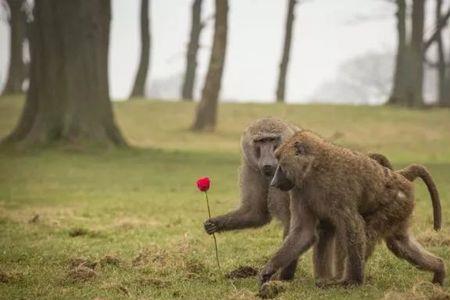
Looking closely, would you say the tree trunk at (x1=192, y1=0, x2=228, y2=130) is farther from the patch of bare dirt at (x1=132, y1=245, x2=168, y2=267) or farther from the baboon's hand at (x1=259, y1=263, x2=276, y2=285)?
the baboon's hand at (x1=259, y1=263, x2=276, y2=285)

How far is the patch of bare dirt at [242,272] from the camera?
7680 millimetres

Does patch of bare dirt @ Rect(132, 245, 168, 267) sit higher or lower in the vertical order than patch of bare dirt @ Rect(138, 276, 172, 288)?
lower

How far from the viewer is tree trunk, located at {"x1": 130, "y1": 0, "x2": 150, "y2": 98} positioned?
38.4 metres

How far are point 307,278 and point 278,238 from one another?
258 centimetres

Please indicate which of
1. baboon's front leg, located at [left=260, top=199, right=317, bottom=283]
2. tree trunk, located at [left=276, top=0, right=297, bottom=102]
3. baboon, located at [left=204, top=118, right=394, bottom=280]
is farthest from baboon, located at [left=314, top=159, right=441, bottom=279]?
tree trunk, located at [left=276, top=0, right=297, bottom=102]

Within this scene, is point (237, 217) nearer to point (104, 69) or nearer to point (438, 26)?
point (104, 69)

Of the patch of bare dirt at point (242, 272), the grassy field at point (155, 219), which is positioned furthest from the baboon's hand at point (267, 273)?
the patch of bare dirt at point (242, 272)

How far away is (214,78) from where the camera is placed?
2889 cm

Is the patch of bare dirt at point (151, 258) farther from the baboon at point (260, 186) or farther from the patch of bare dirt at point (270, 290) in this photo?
the patch of bare dirt at point (270, 290)

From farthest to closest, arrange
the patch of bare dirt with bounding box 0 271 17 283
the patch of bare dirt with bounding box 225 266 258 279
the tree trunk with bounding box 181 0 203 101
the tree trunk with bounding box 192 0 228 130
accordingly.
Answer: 1. the tree trunk with bounding box 181 0 203 101
2. the tree trunk with bounding box 192 0 228 130
3. the patch of bare dirt with bounding box 225 266 258 279
4. the patch of bare dirt with bounding box 0 271 17 283

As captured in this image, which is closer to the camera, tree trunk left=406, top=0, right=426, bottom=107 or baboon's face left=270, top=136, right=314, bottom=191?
baboon's face left=270, top=136, right=314, bottom=191

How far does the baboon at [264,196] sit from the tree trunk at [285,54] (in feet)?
100

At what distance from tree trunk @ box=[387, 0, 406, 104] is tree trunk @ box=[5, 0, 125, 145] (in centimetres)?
1594

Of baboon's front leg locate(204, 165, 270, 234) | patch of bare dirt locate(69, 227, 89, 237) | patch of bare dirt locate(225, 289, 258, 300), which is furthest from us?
patch of bare dirt locate(69, 227, 89, 237)
